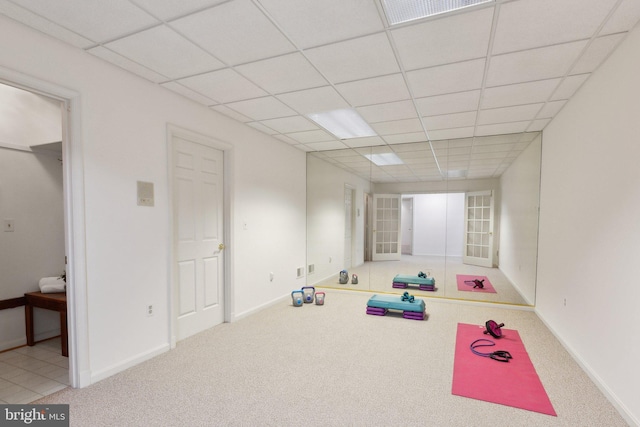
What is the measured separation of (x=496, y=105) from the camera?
3363 mm

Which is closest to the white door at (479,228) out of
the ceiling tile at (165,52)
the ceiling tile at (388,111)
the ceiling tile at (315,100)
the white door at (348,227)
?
the white door at (348,227)

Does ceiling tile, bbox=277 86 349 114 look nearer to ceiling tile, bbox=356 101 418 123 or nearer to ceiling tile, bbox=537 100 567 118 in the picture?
ceiling tile, bbox=356 101 418 123

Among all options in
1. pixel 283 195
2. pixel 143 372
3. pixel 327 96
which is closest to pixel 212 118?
pixel 327 96

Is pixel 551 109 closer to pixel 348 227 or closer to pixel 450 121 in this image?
pixel 450 121

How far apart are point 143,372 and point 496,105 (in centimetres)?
430

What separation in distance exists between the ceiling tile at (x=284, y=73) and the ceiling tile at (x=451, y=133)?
223 cm

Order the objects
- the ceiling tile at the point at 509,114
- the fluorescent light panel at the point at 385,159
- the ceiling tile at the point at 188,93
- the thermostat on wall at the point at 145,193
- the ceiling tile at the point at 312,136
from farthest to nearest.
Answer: the fluorescent light panel at the point at 385,159 < the ceiling tile at the point at 312,136 < the ceiling tile at the point at 509,114 < the ceiling tile at the point at 188,93 < the thermostat on wall at the point at 145,193

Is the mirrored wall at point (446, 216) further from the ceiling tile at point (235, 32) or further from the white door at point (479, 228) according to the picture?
the ceiling tile at point (235, 32)

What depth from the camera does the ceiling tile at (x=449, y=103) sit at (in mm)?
3117

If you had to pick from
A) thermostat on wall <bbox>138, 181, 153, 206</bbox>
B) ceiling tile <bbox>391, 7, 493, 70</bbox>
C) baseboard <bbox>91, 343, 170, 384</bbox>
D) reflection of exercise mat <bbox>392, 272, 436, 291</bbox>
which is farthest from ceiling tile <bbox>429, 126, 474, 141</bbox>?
baseboard <bbox>91, 343, 170, 384</bbox>

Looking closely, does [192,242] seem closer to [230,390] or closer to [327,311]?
[230,390]

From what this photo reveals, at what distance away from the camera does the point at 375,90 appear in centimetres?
299

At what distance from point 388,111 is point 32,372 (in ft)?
13.8

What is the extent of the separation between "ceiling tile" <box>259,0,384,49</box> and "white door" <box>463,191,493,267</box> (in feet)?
22.2
